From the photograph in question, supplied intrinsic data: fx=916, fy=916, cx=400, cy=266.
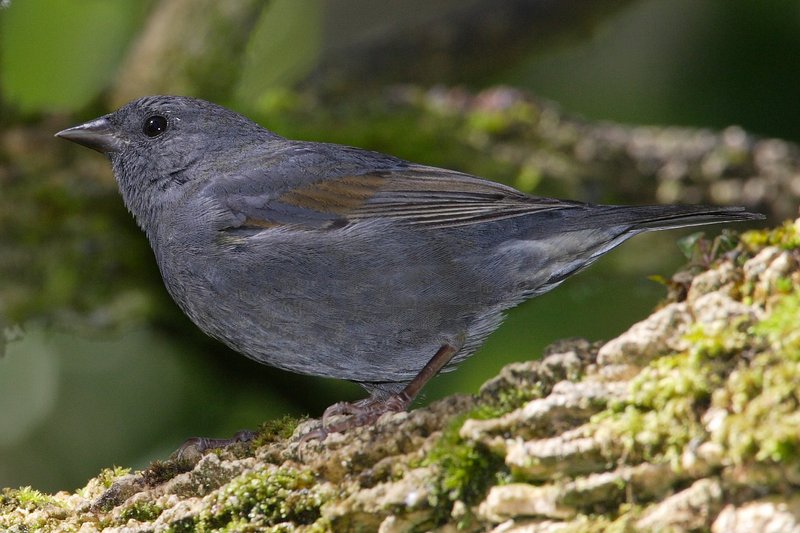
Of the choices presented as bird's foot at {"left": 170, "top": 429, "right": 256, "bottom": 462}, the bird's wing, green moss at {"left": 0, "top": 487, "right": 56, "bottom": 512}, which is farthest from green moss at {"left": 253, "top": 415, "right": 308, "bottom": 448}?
the bird's wing

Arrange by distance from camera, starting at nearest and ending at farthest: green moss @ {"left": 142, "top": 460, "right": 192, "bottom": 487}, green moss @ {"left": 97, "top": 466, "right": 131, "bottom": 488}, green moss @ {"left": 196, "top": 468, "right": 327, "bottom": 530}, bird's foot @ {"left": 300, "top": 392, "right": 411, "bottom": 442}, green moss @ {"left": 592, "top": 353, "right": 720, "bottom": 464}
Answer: green moss @ {"left": 592, "top": 353, "right": 720, "bottom": 464} → green moss @ {"left": 196, "top": 468, "right": 327, "bottom": 530} → bird's foot @ {"left": 300, "top": 392, "right": 411, "bottom": 442} → green moss @ {"left": 142, "top": 460, "right": 192, "bottom": 487} → green moss @ {"left": 97, "top": 466, "right": 131, "bottom": 488}

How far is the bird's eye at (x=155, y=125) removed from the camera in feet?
18.4

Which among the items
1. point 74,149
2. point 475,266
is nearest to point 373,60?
point 74,149

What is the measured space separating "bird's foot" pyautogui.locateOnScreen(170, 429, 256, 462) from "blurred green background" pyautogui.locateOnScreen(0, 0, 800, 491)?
2.55 meters

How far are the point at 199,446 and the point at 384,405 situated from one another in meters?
0.87

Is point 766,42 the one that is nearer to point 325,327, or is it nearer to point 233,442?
point 325,327

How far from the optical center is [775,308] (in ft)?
8.88

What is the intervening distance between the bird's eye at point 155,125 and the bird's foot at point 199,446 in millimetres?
2218

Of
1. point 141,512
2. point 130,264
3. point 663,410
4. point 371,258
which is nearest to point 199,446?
point 141,512

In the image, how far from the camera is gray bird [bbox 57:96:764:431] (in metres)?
4.40

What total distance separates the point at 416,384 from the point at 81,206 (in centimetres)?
327

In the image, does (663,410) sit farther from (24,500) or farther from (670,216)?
(24,500)

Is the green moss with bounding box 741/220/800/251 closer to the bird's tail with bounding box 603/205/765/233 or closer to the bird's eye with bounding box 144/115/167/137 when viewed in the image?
the bird's tail with bounding box 603/205/765/233

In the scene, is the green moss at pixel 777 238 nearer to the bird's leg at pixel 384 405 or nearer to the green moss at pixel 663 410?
the green moss at pixel 663 410
